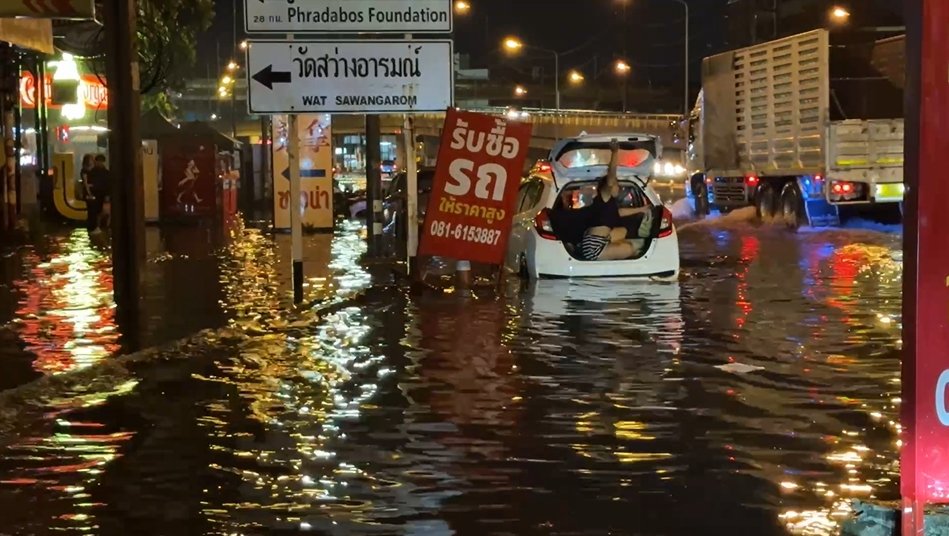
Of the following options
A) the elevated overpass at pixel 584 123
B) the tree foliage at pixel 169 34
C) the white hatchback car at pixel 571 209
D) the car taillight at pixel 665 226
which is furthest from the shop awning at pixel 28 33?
the elevated overpass at pixel 584 123

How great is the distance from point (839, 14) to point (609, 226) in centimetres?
2034

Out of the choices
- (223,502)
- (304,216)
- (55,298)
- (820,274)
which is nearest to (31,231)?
(304,216)

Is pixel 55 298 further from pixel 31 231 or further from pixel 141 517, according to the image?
pixel 31 231

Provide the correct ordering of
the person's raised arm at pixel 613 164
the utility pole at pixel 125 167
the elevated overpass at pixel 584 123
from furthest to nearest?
the elevated overpass at pixel 584 123, the person's raised arm at pixel 613 164, the utility pole at pixel 125 167

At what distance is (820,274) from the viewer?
16.1 meters

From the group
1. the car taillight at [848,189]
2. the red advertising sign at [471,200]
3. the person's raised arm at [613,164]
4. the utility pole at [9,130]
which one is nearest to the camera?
the red advertising sign at [471,200]

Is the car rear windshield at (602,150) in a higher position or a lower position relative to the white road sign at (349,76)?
lower

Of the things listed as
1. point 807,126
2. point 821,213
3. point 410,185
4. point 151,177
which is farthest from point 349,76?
point 151,177

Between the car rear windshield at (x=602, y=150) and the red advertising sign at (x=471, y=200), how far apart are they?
848 mm

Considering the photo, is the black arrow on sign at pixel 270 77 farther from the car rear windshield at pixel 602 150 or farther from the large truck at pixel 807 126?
the large truck at pixel 807 126

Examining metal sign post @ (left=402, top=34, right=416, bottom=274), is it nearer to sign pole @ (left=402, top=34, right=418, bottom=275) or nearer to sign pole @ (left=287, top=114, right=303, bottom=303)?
sign pole @ (left=402, top=34, right=418, bottom=275)

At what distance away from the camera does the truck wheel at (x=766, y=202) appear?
2741 centimetres

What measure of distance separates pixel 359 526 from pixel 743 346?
5.43 meters

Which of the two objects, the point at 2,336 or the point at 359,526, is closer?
the point at 359,526
